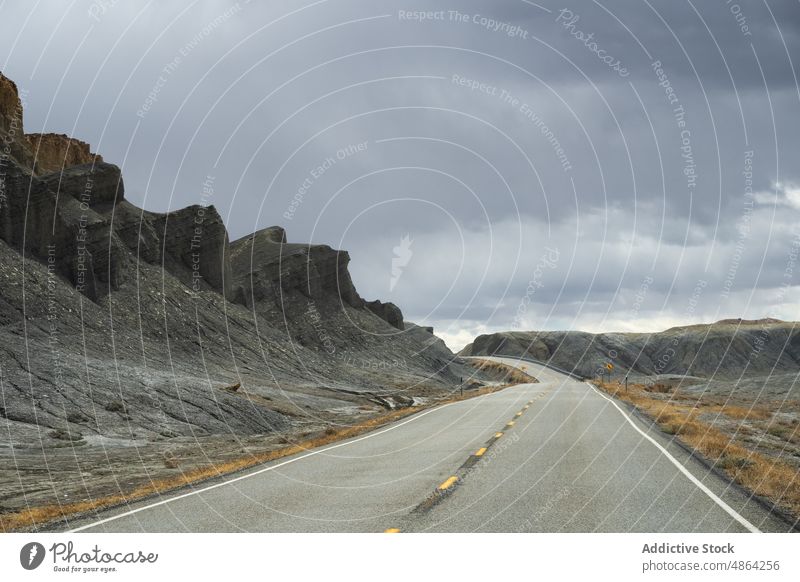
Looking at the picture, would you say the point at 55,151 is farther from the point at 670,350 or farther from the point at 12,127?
the point at 670,350

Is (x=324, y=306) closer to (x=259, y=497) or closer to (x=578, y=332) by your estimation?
(x=259, y=497)

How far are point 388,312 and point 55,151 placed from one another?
50274 millimetres

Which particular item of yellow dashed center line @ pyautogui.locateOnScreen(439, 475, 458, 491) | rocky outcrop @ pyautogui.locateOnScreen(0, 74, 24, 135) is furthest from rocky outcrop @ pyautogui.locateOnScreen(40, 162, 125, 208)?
yellow dashed center line @ pyautogui.locateOnScreen(439, 475, 458, 491)

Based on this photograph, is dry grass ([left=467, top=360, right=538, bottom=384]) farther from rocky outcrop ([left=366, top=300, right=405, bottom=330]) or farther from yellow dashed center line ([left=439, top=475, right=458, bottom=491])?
yellow dashed center line ([left=439, top=475, right=458, bottom=491])

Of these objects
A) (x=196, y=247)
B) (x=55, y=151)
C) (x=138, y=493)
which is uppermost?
(x=55, y=151)

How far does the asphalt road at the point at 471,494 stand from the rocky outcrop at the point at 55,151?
6722 cm

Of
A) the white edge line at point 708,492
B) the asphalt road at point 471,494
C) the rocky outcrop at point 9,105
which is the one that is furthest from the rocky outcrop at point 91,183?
the white edge line at point 708,492

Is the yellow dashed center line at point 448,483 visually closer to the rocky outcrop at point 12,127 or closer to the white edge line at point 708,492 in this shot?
the white edge line at point 708,492

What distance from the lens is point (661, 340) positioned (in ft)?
568

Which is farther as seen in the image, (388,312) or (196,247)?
(388,312)

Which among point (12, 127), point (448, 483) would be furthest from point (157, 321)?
point (448, 483)

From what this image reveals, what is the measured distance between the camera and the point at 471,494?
11508 millimetres

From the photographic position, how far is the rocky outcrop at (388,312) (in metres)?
107
